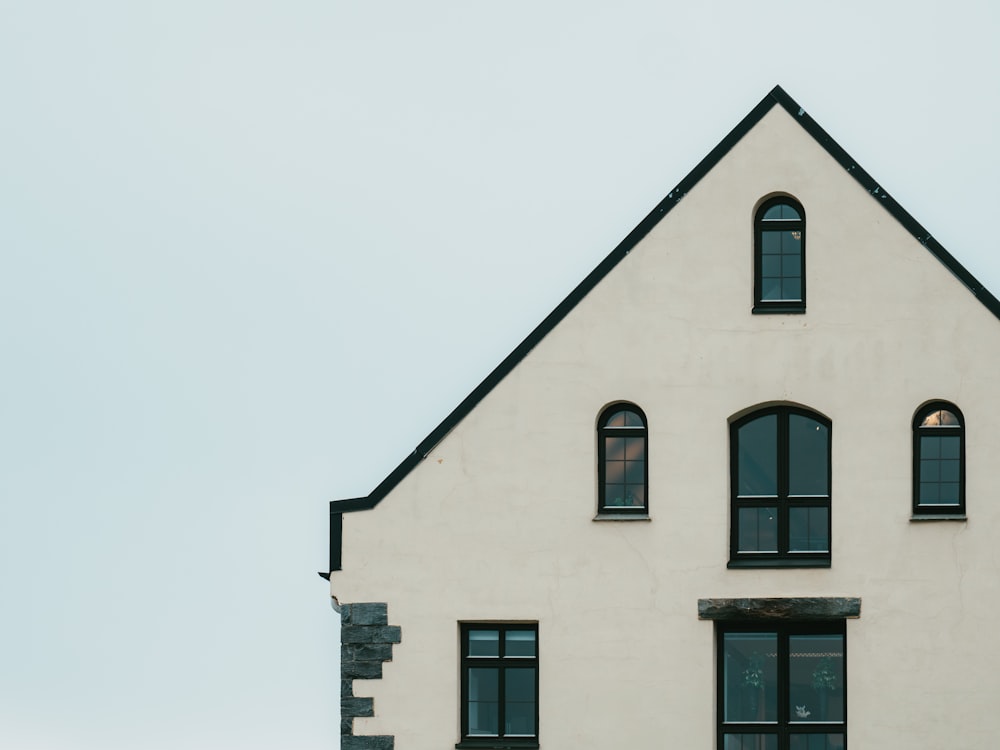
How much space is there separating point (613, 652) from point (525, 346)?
4314 mm

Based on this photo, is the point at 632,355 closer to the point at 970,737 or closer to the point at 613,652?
the point at 613,652

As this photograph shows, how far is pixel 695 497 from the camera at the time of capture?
1192 inches

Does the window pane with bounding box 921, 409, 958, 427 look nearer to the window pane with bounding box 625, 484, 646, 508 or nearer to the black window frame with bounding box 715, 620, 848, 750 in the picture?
the black window frame with bounding box 715, 620, 848, 750

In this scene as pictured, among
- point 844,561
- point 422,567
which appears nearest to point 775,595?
point 844,561

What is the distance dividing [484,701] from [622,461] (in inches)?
147

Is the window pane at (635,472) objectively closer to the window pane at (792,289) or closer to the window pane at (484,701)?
the window pane at (792,289)

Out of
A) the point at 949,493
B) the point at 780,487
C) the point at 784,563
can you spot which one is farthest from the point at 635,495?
the point at 949,493

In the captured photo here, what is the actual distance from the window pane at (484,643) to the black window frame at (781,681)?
296 cm

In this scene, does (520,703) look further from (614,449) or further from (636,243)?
(636,243)

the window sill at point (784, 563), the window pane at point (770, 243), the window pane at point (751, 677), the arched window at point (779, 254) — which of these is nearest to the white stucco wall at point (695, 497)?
the window sill at point (784, 563)

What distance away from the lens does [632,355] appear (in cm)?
3059

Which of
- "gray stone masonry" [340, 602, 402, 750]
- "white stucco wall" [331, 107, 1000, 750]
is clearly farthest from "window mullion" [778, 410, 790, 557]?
"gray stone masonry" [340, 602, 402, 750]

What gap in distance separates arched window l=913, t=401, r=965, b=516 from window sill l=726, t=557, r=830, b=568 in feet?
4.69

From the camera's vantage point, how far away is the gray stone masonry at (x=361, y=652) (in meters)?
30.1
